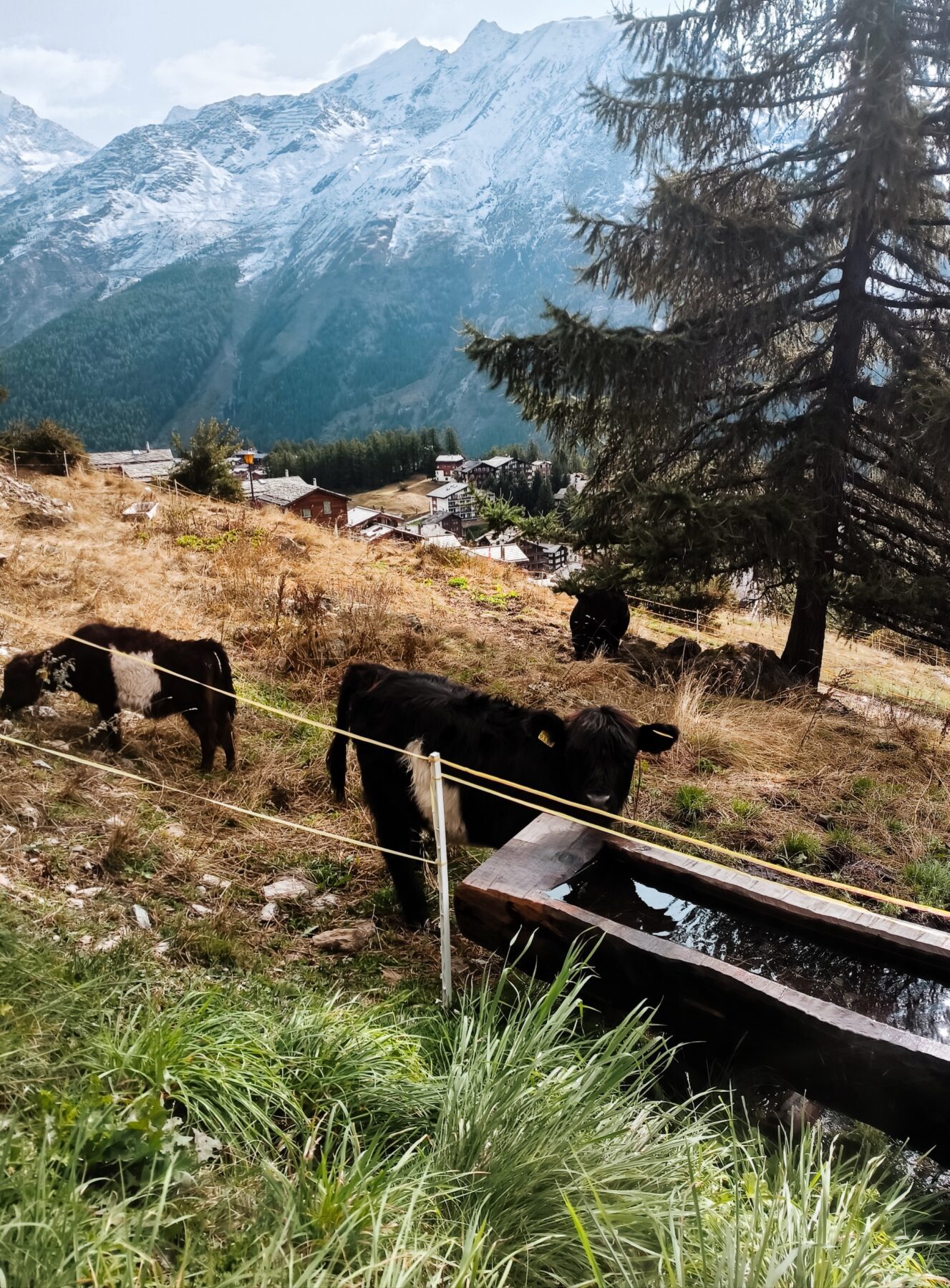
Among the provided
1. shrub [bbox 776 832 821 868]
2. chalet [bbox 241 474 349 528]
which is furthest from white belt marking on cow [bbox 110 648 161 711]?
chalet [bbox 241 474 349 528]

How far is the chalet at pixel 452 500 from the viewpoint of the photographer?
3493 inches

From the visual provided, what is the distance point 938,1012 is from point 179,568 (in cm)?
1053

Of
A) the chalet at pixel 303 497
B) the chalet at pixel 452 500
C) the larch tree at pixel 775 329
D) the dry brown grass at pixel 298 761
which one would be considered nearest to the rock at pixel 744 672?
the larch tree at pixel 775 329

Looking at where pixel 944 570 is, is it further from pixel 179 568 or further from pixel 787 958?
pixel 179 568

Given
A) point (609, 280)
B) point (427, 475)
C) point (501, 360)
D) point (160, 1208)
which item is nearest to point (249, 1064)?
point (160, 1208)

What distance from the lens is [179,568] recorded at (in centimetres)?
1124

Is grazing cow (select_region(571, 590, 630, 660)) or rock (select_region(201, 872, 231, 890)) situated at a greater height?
grazing cow (select_region(571, 590, 630, 660))

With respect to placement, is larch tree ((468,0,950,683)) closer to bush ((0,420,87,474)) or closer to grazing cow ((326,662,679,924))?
grazing cow ((326,662,679,924))

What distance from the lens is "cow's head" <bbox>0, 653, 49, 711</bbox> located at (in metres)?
5.63

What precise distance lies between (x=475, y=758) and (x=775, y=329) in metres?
7.94

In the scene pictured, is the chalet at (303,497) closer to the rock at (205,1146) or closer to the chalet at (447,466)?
the chalet at (447,466)

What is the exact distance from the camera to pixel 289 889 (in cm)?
446

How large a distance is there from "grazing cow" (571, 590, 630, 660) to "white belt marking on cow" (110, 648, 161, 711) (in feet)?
19.8

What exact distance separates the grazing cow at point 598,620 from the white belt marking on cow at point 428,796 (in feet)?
20.1
